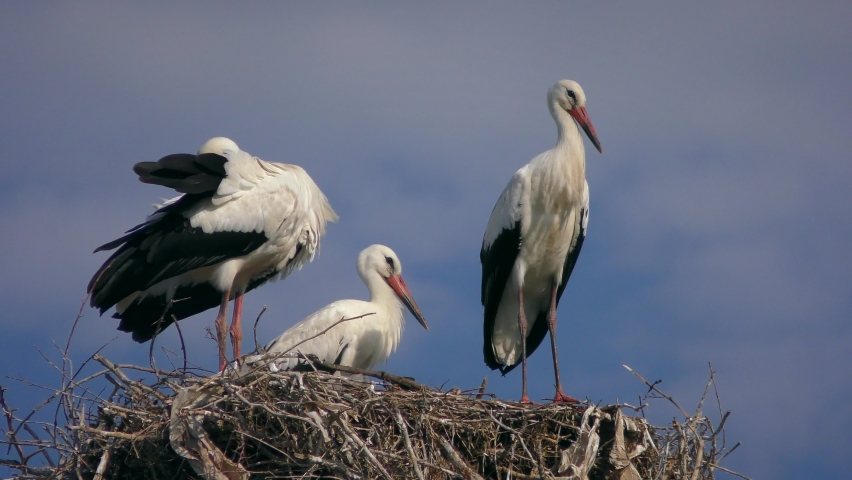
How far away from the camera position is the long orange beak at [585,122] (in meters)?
8.24

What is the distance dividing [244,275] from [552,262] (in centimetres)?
218

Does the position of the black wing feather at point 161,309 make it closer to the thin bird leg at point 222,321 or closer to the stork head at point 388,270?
the thin bird leg at point 222,321

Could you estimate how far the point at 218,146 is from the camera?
8.23 m

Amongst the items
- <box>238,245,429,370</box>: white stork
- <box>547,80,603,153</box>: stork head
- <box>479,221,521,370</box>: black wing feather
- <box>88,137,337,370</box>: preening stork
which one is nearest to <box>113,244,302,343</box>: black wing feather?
<box>88,137,337,370</box>: preening stork

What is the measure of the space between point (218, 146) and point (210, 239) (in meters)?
0.86

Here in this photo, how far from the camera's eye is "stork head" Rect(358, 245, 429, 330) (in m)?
8.71

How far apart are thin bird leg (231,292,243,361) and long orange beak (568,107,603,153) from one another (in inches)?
107

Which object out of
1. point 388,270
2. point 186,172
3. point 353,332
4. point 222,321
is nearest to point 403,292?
point 388,270

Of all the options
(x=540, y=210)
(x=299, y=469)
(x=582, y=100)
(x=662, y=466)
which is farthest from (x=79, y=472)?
(x=582, y=100)

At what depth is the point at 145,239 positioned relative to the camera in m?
7.59

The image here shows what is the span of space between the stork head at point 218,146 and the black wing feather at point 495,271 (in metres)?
1.92

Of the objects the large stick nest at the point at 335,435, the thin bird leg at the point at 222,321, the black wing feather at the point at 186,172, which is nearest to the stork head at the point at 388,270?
the thin bird leg at the point at 222,321

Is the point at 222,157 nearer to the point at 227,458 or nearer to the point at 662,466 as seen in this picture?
the point at 227,458

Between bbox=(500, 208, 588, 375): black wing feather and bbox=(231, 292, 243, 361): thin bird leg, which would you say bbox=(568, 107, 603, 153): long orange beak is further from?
bbox=(231, 292, 243, 361): thin bird leg
